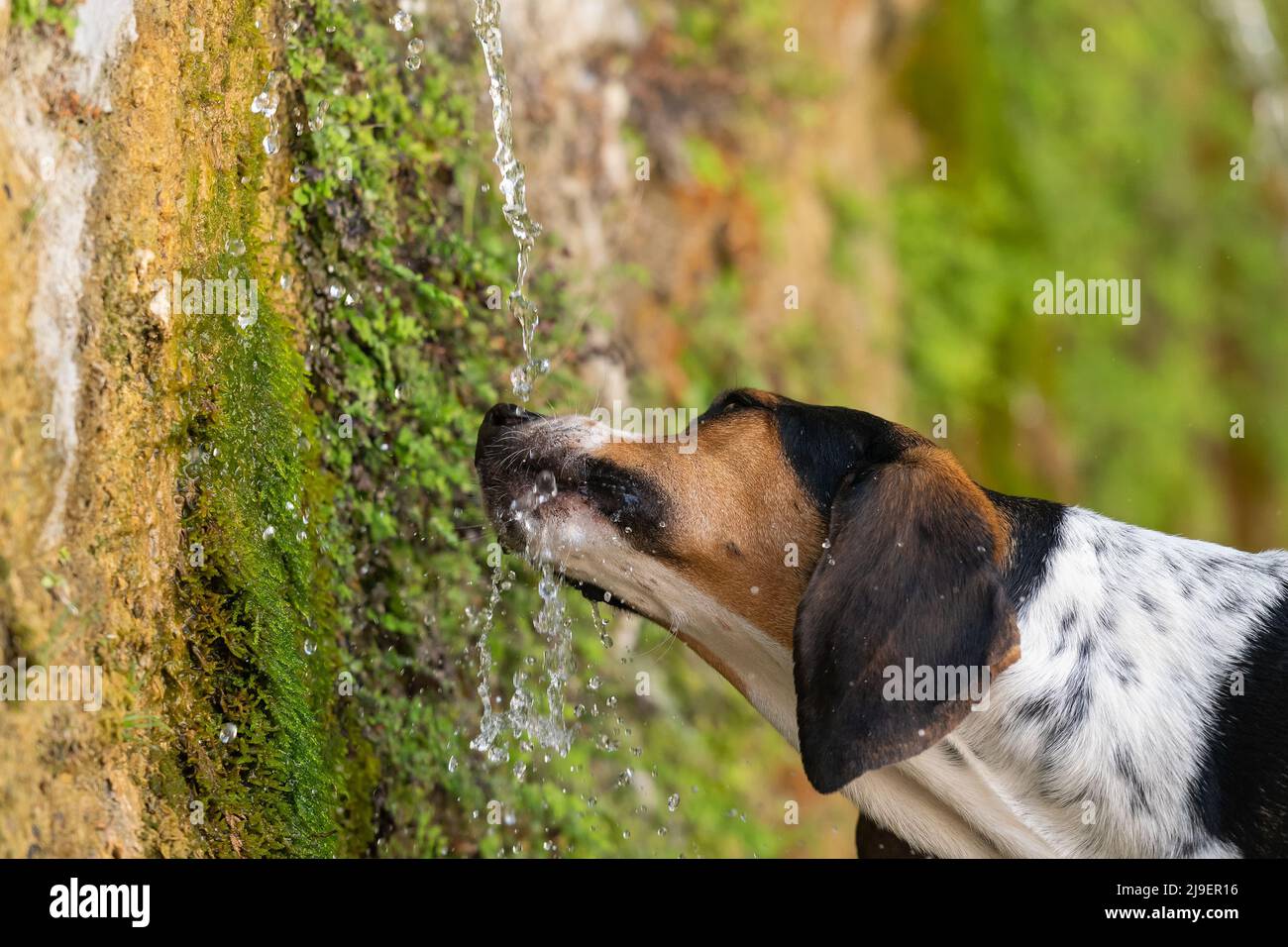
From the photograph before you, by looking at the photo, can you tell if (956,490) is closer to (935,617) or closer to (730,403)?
(935,617)

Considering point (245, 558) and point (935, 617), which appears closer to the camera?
point (935, 617)

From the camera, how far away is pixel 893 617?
3098 millimetres

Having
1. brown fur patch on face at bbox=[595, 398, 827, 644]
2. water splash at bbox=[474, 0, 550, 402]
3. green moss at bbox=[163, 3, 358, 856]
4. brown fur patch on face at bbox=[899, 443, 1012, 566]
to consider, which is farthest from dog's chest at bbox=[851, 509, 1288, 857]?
water splash at bbox=[474, 0, 550, 402]

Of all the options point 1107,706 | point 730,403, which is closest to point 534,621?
point 730,403

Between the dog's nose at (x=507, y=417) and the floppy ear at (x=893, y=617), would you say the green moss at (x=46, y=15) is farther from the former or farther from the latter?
the floppy ear at (x=893, y=617)

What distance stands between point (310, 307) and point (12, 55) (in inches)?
45.6

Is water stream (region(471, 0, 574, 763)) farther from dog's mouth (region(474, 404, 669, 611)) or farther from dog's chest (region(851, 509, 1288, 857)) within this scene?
dog's chest (region(851, 509, 1288, 857))

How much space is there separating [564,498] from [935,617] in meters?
1.08

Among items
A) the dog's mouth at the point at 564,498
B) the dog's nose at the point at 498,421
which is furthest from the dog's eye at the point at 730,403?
the dog's nose at the point at 498,421

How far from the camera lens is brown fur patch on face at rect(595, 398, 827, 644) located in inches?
136

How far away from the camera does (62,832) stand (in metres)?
2.90

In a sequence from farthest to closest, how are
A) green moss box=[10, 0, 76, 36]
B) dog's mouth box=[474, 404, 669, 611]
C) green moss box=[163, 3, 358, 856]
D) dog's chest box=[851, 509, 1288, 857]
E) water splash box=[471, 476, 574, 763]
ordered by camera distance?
water splash box=[471, 476, 574, 763] → dog's mouth box=[474, 404, 669, 611] → green moss box=[163, 3, 358, 856] → dog's chest box=[851, 509, 1288, 857] → green moss box=[10, 0, 76, 36]
